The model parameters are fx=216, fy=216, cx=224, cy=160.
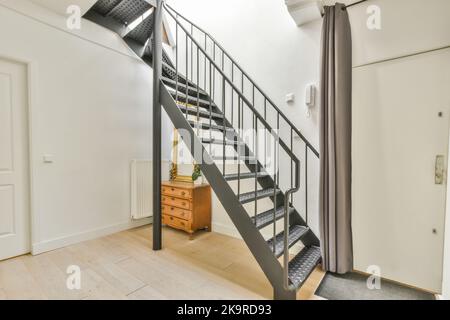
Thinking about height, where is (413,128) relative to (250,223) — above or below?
above

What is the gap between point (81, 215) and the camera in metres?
2.71

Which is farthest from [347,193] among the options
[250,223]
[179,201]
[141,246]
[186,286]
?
[141,246]

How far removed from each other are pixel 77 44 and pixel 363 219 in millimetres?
3779

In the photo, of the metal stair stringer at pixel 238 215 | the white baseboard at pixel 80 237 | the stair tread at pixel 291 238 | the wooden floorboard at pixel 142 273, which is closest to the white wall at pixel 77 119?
the white baseboard at pixel 80 237

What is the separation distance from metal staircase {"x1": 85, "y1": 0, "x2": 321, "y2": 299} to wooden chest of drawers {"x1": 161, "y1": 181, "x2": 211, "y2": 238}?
0.50 metres

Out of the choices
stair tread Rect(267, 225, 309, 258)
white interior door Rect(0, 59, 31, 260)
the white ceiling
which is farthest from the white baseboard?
the white ceiling

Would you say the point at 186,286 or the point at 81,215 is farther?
the point at 81,215

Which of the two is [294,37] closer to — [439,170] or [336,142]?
[336,142]

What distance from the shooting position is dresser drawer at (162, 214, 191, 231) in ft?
9.76

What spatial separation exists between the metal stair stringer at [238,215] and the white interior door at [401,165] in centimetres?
105

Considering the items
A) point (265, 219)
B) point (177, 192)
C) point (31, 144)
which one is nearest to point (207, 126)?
point (177, 192)

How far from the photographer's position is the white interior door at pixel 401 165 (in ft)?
5.90
